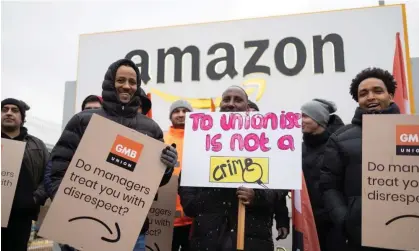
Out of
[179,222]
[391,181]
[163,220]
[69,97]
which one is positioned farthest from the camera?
[69,97]

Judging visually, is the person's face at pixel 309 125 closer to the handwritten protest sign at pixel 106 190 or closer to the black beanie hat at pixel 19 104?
the handwritten protest sign at pixel 106 190

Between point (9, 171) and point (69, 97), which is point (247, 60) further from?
point (9, 171)

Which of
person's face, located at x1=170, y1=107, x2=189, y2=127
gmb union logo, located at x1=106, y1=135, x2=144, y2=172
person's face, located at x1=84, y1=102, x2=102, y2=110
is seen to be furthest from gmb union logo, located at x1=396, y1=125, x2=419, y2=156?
person's face, located at x1=84, y1=102, x2=102, y2=110

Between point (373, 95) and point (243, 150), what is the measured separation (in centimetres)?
79

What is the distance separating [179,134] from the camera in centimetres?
329

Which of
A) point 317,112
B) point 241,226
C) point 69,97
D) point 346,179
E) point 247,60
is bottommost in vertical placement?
point 241,226

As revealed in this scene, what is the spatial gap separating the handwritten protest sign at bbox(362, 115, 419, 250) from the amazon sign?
2.79 metres

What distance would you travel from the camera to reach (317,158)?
2.82 metres

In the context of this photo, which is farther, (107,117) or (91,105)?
(91,105)

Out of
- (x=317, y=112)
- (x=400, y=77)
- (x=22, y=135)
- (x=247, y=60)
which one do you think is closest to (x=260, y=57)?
(x=247, y=60)

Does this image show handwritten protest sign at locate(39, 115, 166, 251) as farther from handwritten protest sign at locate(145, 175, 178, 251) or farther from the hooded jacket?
the hooded jacket

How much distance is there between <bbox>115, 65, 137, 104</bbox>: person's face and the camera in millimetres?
2047

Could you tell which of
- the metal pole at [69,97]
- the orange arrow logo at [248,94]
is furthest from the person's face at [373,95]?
the metal pole at [69,97]

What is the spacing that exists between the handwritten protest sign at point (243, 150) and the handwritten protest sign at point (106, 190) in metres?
0.38
